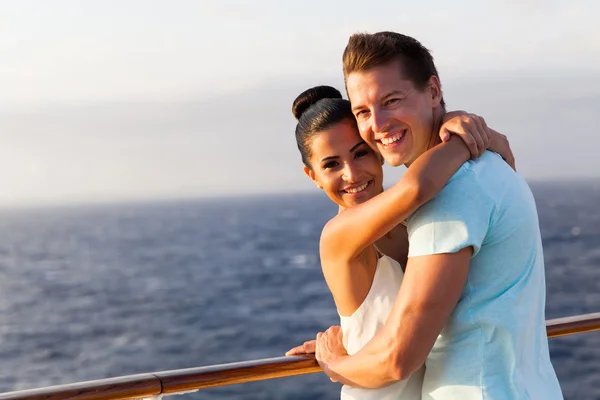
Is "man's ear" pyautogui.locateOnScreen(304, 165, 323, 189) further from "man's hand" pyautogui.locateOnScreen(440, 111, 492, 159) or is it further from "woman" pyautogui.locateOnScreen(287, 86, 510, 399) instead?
"man's hand" pyautogui.locateOnScreen(440, 111, 492, 159)

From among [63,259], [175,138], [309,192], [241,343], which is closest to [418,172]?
[241,343]

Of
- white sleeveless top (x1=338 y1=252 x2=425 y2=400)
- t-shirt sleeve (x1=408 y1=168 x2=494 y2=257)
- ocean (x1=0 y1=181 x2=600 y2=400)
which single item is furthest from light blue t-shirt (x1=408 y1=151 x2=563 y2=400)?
ocean (x1=0 y1=181 x2=600 y2=400)

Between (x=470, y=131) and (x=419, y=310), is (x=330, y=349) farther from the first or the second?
(x=470, y=131)

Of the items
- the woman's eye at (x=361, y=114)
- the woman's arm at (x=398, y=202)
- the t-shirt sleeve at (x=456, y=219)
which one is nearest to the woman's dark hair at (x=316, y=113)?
the woman's eye at (x=361, y=114)

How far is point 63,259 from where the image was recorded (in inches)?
2859

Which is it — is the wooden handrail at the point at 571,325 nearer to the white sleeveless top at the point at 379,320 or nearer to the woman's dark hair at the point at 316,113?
the white sleeveless top at the point at 379,320

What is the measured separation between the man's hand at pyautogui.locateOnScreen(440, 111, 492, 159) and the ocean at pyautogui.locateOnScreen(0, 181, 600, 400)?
1062 inches

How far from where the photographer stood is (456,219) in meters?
1.73

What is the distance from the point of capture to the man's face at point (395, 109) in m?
1.92

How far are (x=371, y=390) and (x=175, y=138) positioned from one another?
91224mm

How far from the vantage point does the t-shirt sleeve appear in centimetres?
173

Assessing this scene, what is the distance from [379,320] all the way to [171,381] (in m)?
0.55

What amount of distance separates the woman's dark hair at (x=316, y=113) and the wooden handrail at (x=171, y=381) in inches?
20.2

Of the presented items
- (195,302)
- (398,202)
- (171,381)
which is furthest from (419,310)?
(195,302)
